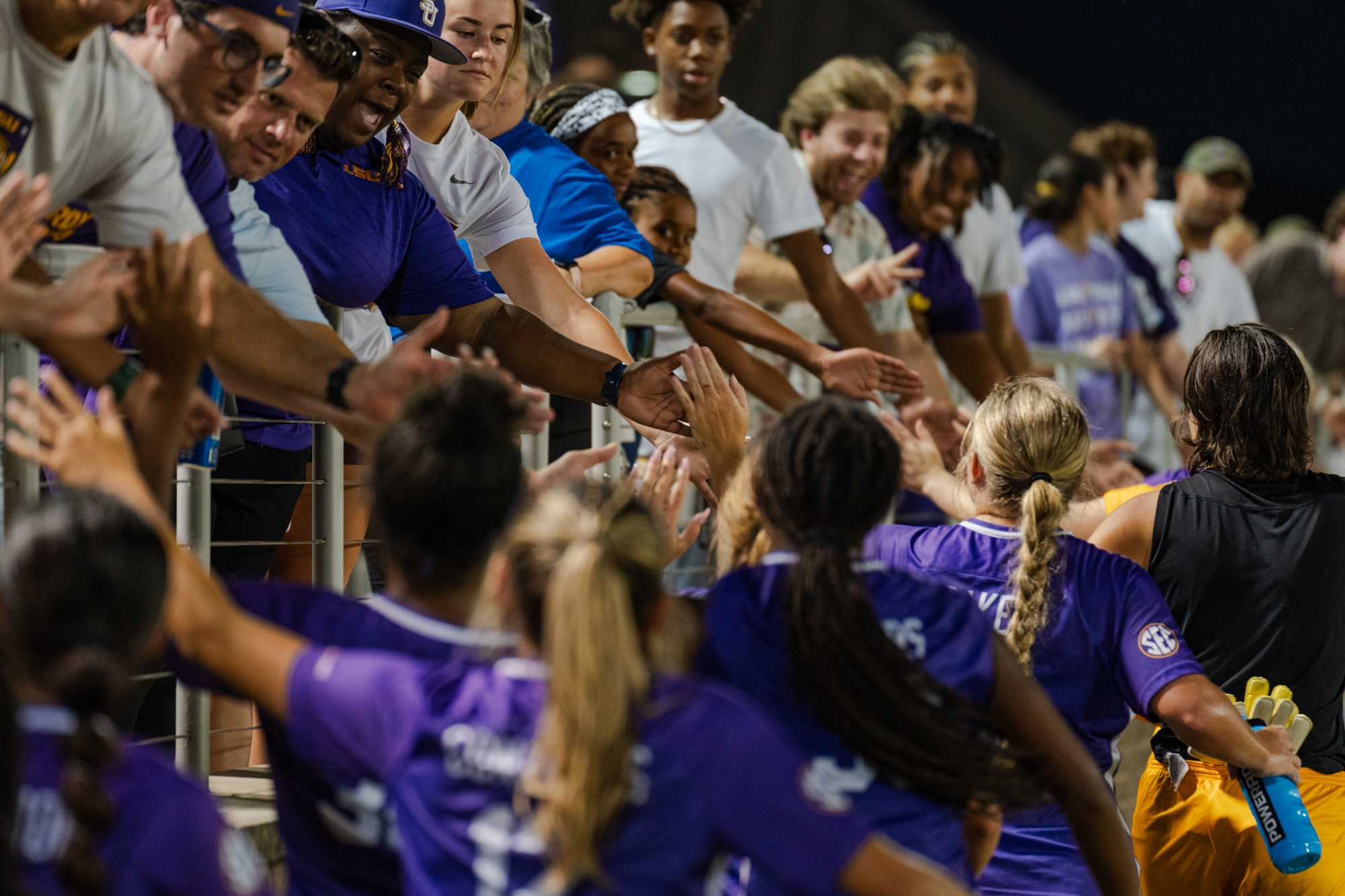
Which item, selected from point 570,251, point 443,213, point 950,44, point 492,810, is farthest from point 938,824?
point 950,44

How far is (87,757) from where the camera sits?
169cm

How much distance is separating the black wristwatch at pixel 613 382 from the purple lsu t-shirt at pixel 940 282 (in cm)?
259

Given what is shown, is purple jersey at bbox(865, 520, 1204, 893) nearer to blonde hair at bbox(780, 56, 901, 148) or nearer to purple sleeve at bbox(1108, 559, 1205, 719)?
purple sleeve at bbox(1108, 559, 1205, 719)

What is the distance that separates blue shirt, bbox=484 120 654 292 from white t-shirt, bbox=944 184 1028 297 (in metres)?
1.96

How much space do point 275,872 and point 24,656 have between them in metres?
1.28

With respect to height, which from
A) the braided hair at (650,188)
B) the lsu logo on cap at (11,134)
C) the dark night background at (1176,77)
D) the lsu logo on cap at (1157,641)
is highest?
the lsu logo on cap at (11,134)

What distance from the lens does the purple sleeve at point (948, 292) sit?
5.76m

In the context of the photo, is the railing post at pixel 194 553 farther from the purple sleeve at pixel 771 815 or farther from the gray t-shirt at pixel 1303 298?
the gray t-shirt at pixel 1303 298

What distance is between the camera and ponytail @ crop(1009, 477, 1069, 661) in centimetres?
285

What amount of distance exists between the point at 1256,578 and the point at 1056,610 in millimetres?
724

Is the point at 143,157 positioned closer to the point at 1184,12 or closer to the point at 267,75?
the point at 267,75

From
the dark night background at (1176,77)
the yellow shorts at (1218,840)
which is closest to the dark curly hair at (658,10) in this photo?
the yellow shorts at (1218,840)

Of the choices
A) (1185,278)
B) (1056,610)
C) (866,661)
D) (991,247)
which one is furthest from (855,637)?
(1185,278)

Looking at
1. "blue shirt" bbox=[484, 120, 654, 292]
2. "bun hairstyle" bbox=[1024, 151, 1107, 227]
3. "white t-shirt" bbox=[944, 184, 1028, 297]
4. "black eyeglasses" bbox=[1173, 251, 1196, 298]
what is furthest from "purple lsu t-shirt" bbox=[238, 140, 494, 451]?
"black eyeglasses" bbox=[1173, 251, 1196, 298]
